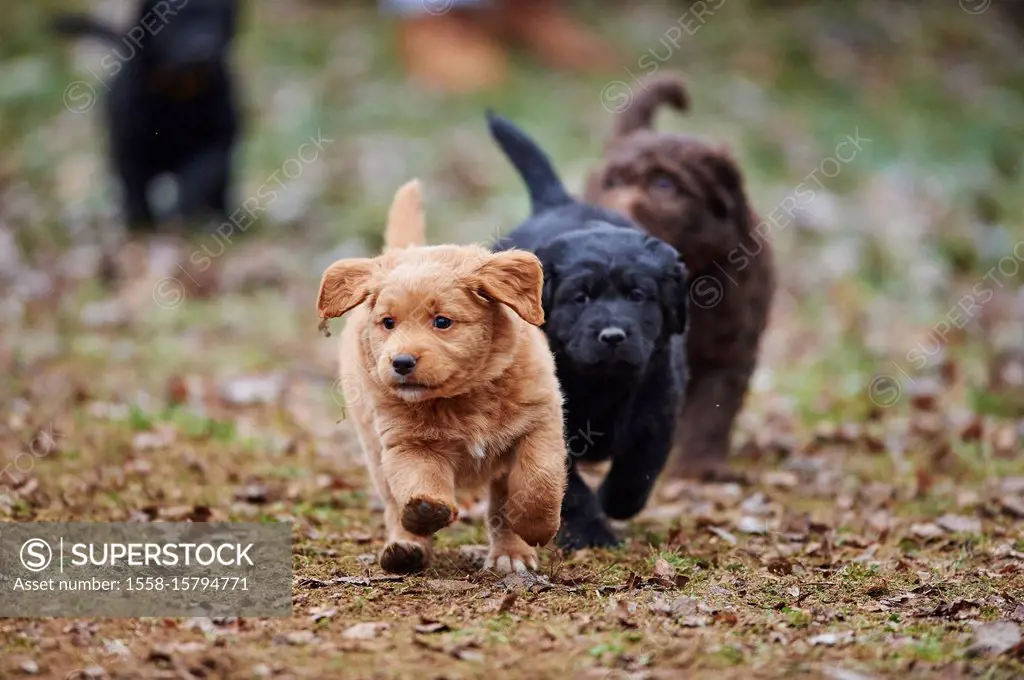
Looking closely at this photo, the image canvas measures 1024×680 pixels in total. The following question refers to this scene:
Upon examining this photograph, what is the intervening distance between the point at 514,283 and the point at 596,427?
102 centimetres

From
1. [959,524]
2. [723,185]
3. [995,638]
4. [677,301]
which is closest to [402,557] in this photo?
[677,301]

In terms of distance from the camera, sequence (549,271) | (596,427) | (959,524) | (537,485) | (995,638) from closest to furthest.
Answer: (995,638), (537,485), (549,271), (596,427), (959,524)

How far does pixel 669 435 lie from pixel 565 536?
0.57 metres

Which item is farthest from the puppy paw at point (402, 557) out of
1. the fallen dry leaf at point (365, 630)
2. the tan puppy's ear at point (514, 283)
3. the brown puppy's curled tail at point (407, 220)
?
the brown puppy's curled tail at point (407, 220)

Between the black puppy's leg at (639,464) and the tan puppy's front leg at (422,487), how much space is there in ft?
3.32

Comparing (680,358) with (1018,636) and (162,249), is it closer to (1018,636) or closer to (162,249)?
(1018,636)

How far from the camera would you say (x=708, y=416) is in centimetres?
666

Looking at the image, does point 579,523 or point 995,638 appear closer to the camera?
point 995,638

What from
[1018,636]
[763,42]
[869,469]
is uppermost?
[763,42]

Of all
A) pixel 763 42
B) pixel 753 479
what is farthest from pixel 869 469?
pixel 763 42

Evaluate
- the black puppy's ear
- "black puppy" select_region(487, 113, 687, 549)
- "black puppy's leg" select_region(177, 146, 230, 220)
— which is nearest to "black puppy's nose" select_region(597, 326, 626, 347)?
"black puppy" select_region(487, 113, 687, 549)

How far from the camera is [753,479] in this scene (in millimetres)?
6562

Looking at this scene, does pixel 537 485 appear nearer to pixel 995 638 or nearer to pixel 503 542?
pixel 503 542

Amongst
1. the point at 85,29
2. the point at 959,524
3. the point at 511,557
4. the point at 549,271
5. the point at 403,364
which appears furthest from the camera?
→ the point at 85,29
